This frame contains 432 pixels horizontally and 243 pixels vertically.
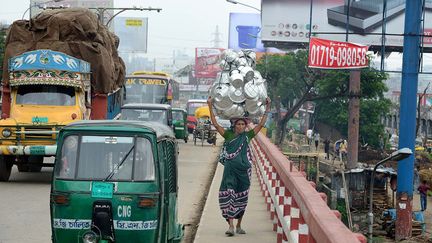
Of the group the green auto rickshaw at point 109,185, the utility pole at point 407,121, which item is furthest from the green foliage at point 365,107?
the green auto rickshaw at point 109,185

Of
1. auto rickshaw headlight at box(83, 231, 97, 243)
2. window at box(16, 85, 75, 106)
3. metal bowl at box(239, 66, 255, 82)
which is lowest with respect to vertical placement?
auto rickshaw headlight at box(83, 231, 97, 243)

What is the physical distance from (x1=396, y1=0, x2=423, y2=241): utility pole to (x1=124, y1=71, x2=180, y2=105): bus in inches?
735

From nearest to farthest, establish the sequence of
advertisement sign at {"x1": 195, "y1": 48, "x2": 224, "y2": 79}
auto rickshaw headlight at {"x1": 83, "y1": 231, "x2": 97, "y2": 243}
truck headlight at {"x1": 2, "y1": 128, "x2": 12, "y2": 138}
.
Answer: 1. auto rickshaw headlight at {"x1": 83, "y1": 231, "x2": 97, "y2": 243}
2. truck headlight at {"x1": 2, "y1": 128, "x2": 12, "y2": 138}
3. advertisement sign at {"x1": 195, "y1": 48, "x2": 224, "y2": 79}

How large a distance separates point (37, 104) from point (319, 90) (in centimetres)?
3452

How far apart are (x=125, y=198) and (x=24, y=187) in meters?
9.94

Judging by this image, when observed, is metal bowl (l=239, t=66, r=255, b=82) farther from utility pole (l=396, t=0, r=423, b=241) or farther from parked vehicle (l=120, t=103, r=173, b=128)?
parked vehicle (l=120, t=103, r=173, b=128)

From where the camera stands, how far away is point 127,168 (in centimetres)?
768

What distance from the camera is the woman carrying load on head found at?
9.43 m

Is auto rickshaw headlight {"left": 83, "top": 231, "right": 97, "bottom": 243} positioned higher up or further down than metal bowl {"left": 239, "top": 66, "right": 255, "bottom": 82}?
further down

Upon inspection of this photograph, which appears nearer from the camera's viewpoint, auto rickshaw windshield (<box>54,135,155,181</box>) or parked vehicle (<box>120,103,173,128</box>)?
auto rickshaw windshield (<box>54,135,155,181</box>)

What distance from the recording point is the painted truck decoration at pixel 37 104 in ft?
56.0

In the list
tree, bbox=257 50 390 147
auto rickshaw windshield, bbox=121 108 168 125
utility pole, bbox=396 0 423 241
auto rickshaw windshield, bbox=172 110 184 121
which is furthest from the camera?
tree, bbox=257 50 390 147

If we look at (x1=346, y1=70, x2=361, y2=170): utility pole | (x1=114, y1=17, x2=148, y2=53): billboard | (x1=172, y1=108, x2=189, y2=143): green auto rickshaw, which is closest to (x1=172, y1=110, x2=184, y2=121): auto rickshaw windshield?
(x1=172, y1=108, x2=189, y2=143): green auto rickshaw

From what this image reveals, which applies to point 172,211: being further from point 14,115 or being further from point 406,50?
point 406,50
